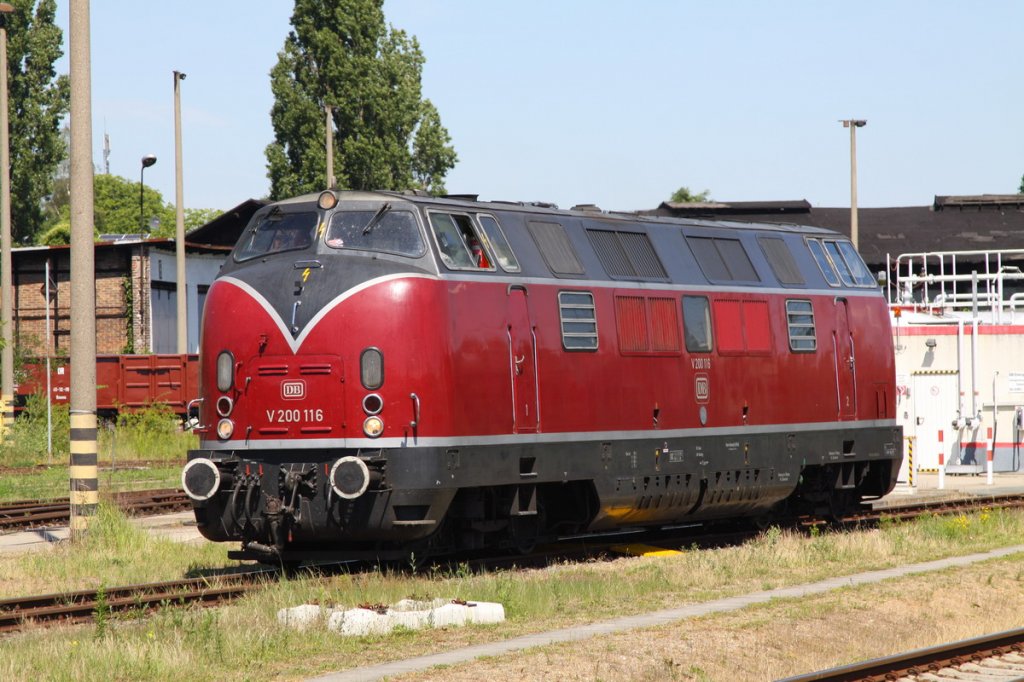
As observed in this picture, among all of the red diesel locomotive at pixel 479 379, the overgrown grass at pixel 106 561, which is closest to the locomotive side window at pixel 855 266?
the red diesel locomotive at pixel 479 379

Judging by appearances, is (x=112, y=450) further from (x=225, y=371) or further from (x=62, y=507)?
(x=225, y=371)

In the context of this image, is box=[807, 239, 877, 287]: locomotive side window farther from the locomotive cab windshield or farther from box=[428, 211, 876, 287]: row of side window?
the locomotive cab windshield

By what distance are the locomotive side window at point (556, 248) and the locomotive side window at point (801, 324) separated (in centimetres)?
430

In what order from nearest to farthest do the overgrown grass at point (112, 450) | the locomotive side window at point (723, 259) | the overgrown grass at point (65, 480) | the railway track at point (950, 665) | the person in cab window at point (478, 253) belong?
the railway track at point (950, 665), the person in cab window at point (478, 253), the locomotive side window at point (723, 259), the overgrown grass at point (65, 480), the overgrown grass at point (112, 450)

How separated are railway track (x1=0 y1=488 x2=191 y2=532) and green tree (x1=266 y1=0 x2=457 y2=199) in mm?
33492

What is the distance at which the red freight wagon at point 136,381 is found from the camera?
4538 cm

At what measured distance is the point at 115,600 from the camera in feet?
47.3

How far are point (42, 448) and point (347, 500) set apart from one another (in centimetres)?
2481

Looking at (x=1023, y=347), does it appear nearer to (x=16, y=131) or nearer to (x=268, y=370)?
(x=268, y=370)

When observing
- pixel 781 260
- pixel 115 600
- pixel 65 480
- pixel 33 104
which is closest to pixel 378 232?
pixel 115 600

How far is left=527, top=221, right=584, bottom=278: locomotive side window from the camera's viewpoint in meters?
17.1

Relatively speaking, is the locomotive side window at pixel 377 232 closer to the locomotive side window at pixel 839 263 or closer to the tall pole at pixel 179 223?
the locomotive side window at pixel 839 263

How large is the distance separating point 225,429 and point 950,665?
8064mm

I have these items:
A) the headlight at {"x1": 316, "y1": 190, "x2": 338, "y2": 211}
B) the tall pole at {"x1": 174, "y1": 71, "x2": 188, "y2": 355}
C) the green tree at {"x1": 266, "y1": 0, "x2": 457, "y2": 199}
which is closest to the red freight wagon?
the tall pole at {"x1": 174, "y1": 71, "x2": 188, "y2": 355}
